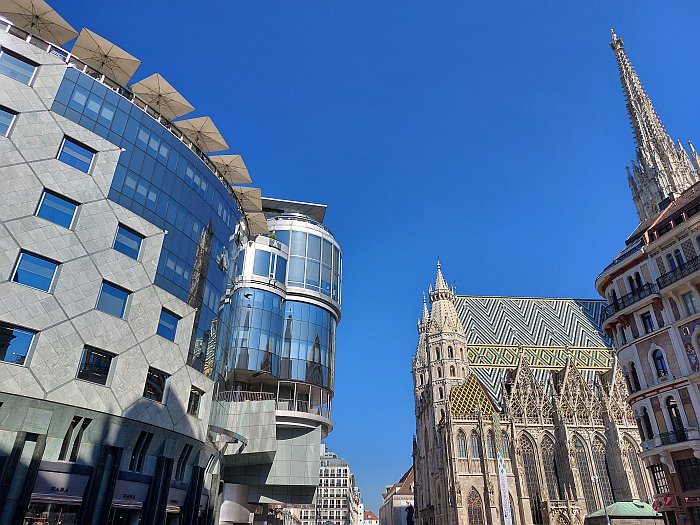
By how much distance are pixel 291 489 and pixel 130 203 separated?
2855 cm

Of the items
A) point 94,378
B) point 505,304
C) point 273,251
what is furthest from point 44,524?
point 505,304

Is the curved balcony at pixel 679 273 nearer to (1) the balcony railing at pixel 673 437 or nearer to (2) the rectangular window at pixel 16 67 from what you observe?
(1) the balcony railing at pixel 673 437

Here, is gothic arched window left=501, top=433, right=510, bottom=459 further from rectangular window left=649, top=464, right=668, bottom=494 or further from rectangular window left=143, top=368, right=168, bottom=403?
rectangular window left=143, top=368, right=168, bottom=403

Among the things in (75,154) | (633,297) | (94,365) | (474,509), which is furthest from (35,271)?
(474,509)

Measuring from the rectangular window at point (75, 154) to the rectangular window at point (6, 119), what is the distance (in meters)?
2.54

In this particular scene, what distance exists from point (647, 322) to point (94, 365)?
30.9m

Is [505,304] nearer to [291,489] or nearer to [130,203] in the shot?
[291,489]

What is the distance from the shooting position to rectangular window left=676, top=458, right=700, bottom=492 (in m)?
23.2

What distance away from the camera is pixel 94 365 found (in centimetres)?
2488

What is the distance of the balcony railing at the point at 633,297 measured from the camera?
87.9ft

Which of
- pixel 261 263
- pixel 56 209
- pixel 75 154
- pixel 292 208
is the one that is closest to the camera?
pixel 56 209

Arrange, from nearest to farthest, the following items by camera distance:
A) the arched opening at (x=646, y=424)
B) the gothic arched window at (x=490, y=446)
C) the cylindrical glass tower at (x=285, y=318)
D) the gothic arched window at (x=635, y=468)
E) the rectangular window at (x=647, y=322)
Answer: the arched opening at (x=646, y=424)
the rectangular window at (x=647, y=322)
the cylindrical glass tower at (x=285, y=318)
the gothic arched window at (x=635, y=468)
the gothic arched window at (x=490, y=446)

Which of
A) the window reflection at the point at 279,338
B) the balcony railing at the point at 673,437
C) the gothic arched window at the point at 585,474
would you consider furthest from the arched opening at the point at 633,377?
the gothic arched window at the point at 585,474

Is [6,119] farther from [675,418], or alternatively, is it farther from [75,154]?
[675,418]
